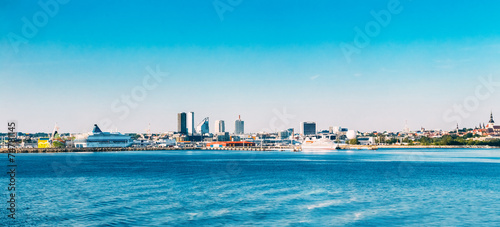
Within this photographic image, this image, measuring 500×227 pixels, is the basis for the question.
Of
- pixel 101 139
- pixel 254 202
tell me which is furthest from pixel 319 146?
pixel 254 202

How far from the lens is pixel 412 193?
108 feet


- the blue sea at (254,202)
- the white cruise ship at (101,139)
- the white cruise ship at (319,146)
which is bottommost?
the blue sea at (254,202)

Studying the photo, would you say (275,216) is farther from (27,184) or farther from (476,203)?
(27,184)

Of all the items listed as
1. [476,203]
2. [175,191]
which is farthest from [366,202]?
[175,191]

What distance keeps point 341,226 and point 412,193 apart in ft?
41.2

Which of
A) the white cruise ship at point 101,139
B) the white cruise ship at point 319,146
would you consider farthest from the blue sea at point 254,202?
the white cruise ship at point 101,139

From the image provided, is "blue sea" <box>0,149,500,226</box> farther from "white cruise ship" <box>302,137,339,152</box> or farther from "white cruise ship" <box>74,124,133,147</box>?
"white cruise ship" <box>74,124,133,147</box>

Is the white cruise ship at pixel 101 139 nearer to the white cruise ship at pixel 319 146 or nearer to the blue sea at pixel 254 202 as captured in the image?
the white cruise ship at pixel 319 146

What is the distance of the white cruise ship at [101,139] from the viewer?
156000 millimetres

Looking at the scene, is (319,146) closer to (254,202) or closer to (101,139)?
(101,139)

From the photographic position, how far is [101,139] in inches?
6270

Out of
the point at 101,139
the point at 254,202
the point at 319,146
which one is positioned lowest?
the point at 254,202

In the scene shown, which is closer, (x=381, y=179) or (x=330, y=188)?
(x=330, y=188)

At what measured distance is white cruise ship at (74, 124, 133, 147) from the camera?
15600 cm
